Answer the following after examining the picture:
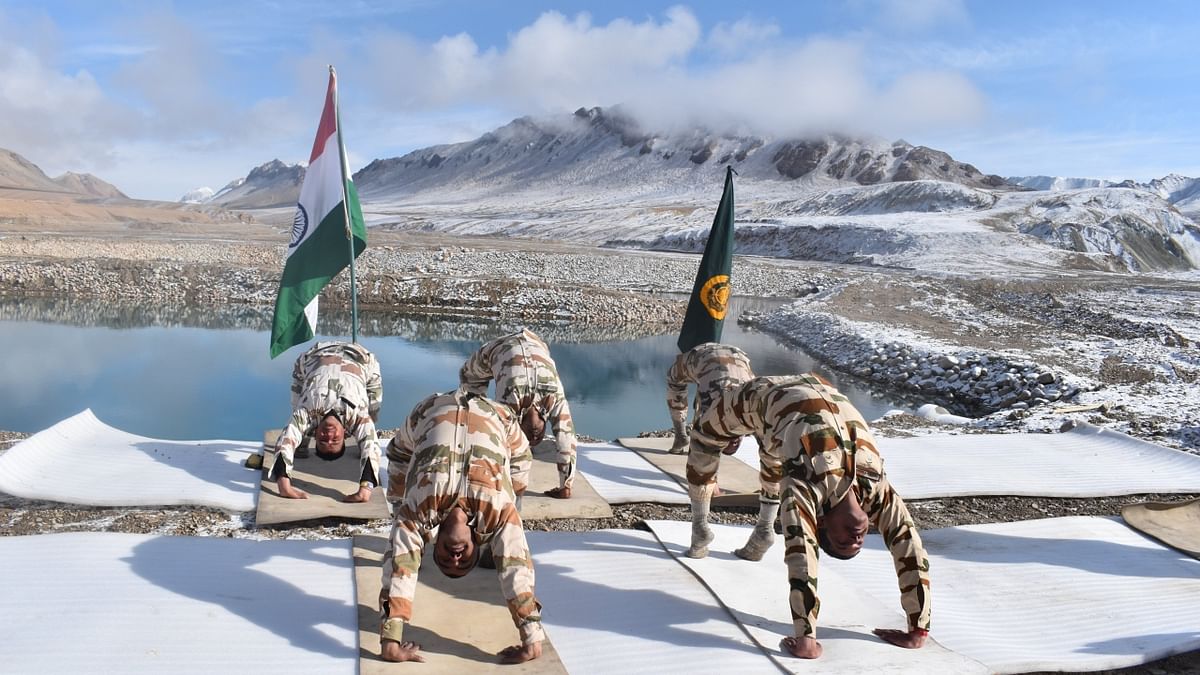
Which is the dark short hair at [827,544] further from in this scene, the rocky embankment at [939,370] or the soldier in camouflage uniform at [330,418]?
the rocky embankment at [939,370]

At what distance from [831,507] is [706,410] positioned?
146cm

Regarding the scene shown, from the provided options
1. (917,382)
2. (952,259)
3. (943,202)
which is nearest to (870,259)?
(952,259)

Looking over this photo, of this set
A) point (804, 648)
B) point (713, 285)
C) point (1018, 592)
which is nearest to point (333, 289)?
point (713, 285)

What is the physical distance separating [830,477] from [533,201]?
130m

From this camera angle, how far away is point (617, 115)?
549 ft

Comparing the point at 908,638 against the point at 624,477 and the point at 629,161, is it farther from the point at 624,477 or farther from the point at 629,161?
the point at 629,161

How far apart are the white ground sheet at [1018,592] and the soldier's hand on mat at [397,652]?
196 centimetres

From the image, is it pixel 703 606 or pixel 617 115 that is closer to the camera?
pixel 703 606

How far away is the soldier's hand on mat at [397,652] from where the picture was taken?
4230mm

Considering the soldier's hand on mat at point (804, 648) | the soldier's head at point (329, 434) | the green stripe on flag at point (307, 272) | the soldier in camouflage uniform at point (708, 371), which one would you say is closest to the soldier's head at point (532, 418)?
the soldier in camouflage uniform at point (708, 371)

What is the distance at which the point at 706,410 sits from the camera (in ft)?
19.2

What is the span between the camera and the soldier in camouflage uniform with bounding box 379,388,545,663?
424 centimetres

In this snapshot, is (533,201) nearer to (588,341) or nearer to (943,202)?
(943,202)

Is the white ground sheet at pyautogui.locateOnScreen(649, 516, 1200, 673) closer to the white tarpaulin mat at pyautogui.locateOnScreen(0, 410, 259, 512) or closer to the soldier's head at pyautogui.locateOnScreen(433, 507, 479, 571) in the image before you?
the soldier's head at pyautogui.locateOnScreen(433, 507, 479, 571)
